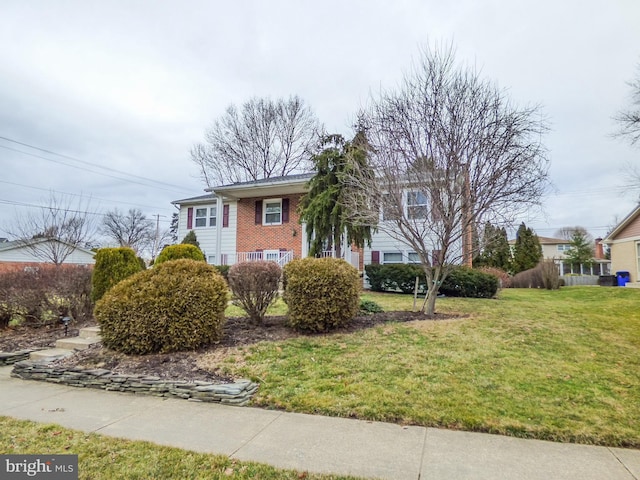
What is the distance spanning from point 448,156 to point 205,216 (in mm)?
15418

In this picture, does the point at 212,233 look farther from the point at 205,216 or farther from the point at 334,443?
the point at 334,443

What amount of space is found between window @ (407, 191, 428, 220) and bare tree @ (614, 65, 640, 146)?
9.86m

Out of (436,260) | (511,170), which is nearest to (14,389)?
(436,260)

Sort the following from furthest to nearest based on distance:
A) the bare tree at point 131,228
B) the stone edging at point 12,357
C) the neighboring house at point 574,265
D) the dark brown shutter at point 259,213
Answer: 1. the bare tree at point 131,228
2. the neighboring house at point 574,265
3. the dark brown shutter at point 259,213
4. the stone edging at point 12,357

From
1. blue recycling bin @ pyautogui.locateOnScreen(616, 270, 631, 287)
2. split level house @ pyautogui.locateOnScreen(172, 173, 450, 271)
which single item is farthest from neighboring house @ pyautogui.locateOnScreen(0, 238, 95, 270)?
blue recycling bin @ pyautogui.locateOnScreen(616, 270, 631, 287)

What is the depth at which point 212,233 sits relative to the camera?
1956 cm

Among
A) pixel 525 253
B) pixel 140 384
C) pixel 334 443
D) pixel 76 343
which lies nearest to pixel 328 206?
pixel 76 343

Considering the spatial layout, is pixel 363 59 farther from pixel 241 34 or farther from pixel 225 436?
pixel 225 436

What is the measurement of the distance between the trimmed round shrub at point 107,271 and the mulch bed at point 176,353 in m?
0.88

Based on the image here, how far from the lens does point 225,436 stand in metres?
3.38

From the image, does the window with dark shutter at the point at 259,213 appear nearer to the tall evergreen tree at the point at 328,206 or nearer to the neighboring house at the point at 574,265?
the tall evergreen tree at the point at 328,206

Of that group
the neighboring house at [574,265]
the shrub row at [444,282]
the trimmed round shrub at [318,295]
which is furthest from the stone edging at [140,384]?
the neighboring house at [574,265]

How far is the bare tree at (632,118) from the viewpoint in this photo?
1234 centimetres

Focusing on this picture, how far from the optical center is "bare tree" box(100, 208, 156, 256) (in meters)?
40.3
